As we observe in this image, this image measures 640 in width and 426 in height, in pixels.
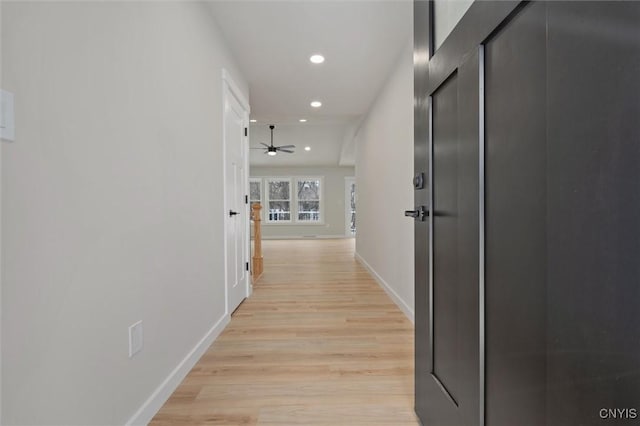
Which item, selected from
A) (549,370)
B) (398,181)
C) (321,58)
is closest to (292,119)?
(321,58)

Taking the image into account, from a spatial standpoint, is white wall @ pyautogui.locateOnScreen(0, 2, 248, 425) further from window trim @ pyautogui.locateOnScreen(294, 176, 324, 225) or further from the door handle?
window trim @ pyautogui.locateOnScreen(294, 176, 324, 225)

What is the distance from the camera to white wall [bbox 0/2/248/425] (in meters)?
0.84

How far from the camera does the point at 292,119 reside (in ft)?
18.1

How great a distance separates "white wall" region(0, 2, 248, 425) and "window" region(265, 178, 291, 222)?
29.3ft

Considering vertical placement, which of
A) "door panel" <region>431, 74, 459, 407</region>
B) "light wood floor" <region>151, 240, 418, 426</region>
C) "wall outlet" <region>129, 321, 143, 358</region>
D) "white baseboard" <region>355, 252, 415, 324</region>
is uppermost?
"door panel" <region>431, 74, 459, 407</region>

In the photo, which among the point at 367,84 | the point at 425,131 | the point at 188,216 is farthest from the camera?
the point at 367,84

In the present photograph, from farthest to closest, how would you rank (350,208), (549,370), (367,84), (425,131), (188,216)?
(350,208) < (367,84) < (188,216) < (425,131) < (549,370)

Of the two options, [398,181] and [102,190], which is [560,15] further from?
[398,181]

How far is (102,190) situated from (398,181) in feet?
8.36

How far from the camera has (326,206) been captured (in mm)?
10867

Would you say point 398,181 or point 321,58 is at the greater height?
point 321,58

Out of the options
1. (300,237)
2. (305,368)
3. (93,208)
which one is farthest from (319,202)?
(93,208)

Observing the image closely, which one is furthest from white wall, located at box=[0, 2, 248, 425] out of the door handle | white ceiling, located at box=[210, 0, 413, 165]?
the door handle

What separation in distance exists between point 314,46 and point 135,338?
262cm
